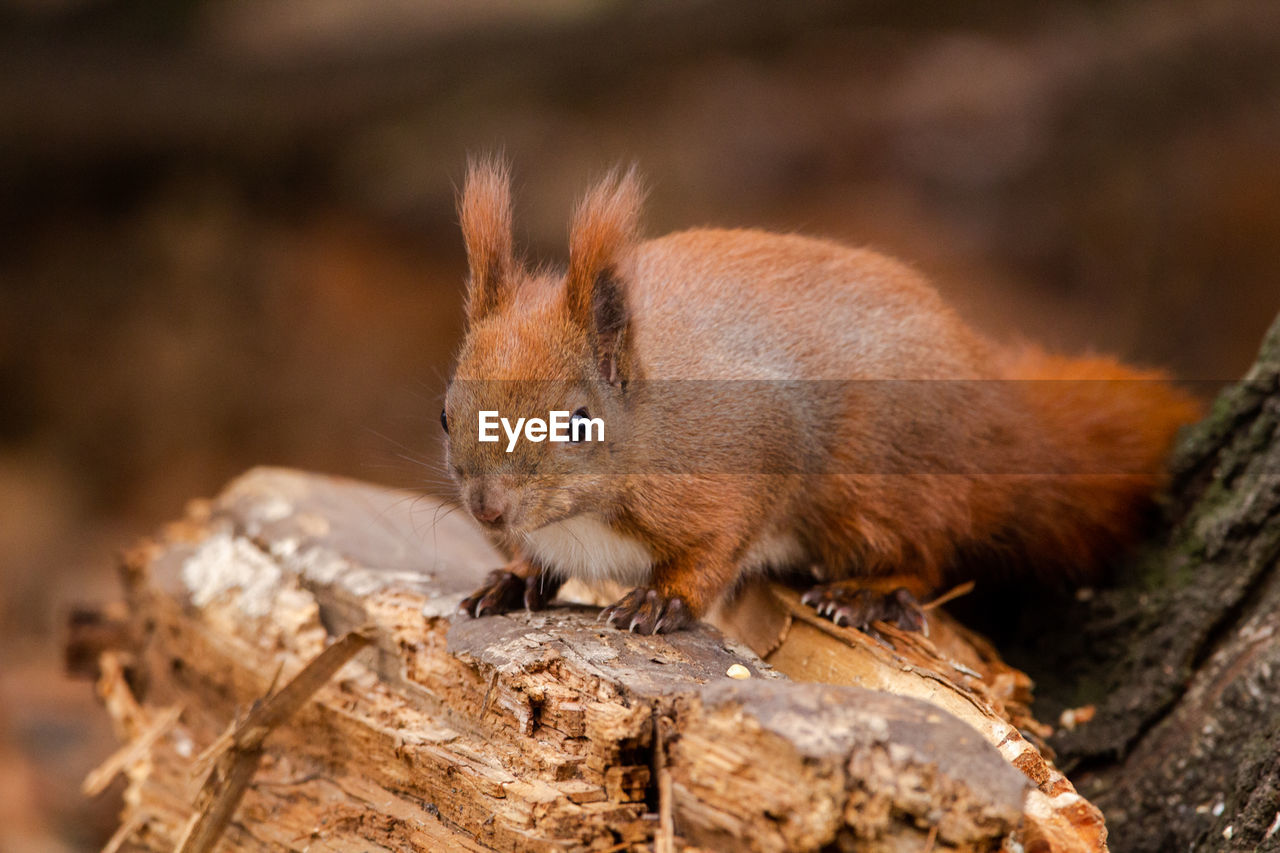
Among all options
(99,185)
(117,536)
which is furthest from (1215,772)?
(99,185)

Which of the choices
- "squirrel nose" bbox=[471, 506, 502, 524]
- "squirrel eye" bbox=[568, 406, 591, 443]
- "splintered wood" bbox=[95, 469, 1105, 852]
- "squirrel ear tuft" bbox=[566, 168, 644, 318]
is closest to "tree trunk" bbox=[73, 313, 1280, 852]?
"splintered wood" bbox=[95, 469, 1105, 852]

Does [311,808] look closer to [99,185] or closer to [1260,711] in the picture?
[1260,711]

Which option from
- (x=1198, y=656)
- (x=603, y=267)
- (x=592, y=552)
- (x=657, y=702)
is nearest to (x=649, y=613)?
(x=592, y=552)

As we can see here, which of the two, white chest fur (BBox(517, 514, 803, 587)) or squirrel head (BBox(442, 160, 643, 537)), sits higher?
squirrel head (BBox(442, 160, 643, 537))

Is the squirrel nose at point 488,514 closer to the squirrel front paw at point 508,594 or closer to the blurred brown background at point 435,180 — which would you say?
the squirrel front paw at point 508,594

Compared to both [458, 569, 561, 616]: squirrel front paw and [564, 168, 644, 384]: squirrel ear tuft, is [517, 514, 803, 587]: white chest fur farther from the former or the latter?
[564, 168, 644, 384]: squirrel ear tuft

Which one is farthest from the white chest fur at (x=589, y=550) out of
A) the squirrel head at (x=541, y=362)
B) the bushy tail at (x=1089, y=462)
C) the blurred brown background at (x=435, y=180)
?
the blurred brown background at (x=435, y=180)
